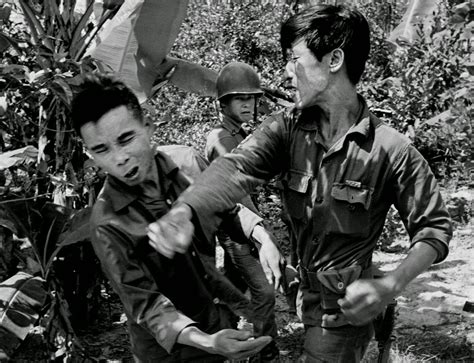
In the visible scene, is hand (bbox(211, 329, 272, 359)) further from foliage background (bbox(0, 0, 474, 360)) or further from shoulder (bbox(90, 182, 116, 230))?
foliage background (bbox(0, 0, 474, 360))

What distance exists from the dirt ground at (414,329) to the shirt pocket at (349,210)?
91.0 inches

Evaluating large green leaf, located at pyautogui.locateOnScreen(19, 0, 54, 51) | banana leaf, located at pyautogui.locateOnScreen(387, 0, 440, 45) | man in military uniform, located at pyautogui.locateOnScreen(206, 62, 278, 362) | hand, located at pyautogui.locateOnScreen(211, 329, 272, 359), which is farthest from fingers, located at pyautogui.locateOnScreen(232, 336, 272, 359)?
banana leaf, located at pyautogui.locateOnScreen(387, 0, 440, 45)

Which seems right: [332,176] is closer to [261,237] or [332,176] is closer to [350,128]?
[350,128]

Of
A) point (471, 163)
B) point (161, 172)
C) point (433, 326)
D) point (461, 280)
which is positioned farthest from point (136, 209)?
point (461, 280)

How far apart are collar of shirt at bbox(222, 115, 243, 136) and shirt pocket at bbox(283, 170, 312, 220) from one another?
87.6 inches

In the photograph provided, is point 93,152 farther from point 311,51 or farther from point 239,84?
point 239,84

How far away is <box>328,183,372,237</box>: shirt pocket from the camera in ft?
7.92

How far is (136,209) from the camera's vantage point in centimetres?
246

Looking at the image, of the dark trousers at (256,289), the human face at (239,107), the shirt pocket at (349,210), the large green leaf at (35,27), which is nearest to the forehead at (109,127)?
the shirt pocket at (349,210)

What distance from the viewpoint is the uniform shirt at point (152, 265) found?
2295 mm

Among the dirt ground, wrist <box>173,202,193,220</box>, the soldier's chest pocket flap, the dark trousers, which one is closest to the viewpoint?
wrist <box>173,202,193,220</box>

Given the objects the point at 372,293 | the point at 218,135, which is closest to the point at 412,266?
the point at 372,293

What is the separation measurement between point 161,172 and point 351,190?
72cm

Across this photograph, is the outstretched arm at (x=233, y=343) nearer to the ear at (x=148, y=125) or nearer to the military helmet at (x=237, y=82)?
the ear at (x=148, y=125)
